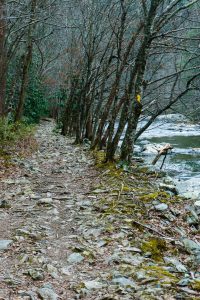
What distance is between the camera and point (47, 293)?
4.28 metres

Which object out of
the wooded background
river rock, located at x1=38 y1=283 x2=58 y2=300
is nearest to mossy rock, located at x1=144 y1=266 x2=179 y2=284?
river rock, located at x1=38 y1=283 x2=58 y2=300

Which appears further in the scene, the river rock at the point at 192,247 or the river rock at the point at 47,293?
the river rock at the point at 192,247

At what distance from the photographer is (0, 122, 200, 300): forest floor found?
4.47 metres

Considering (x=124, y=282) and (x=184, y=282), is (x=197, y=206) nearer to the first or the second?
(x=184, y=282)

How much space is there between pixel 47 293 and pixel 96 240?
1.75 metres

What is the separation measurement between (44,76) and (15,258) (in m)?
35.8

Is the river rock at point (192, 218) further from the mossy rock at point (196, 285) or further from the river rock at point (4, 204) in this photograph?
the river rock at point (4, 204)

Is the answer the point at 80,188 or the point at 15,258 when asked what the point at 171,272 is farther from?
the point at 80,188

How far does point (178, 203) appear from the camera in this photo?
8469 millimetres

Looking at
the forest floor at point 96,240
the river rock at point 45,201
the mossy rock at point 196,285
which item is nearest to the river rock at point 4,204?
the forest floor at point 96,240

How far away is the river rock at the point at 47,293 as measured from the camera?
4.19 m

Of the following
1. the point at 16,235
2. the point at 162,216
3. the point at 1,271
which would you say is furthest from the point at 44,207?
the point at 1,271

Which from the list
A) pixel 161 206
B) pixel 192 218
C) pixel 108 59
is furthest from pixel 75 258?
pixel 108 59

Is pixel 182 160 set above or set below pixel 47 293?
below
